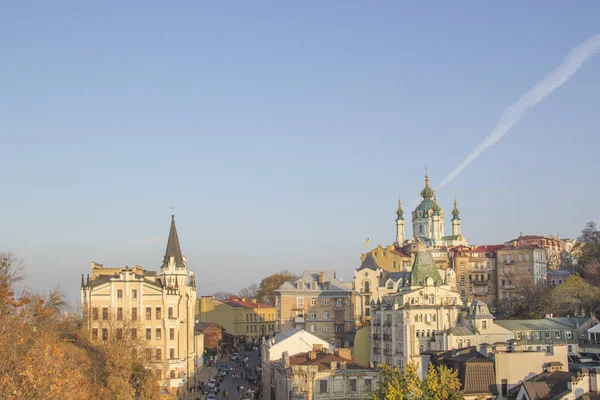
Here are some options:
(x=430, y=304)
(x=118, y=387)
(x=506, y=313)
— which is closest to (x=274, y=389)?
(x=118, y=387)

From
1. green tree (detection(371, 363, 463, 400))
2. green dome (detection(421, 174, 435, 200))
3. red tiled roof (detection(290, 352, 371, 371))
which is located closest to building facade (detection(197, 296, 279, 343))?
green dome (detection(421, 174, 435, 200))

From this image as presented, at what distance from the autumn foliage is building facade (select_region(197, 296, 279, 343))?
180ft

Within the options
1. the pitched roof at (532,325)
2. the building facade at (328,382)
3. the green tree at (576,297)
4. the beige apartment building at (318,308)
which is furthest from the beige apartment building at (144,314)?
the green tree at (576,297)

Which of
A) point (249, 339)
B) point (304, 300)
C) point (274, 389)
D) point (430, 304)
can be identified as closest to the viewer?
point (274, 389)

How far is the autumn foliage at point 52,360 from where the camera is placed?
99.8 feet

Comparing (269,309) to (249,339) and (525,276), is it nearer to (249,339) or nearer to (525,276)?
(249,339)

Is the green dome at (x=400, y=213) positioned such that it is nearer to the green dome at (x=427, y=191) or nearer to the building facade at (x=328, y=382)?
the green dome at (x=427, y=191)

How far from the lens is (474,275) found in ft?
416

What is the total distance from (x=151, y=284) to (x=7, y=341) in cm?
3325

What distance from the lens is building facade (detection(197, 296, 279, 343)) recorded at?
130625mm

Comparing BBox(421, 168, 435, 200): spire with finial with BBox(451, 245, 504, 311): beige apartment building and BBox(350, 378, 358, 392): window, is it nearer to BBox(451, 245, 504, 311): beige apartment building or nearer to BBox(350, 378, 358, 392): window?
BBox(451, 245, 504, 311): beige apartment building

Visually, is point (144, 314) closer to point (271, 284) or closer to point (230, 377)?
point (230, 377)

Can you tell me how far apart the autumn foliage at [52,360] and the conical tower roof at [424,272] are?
32.8 metres

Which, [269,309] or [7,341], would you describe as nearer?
[7,341]
